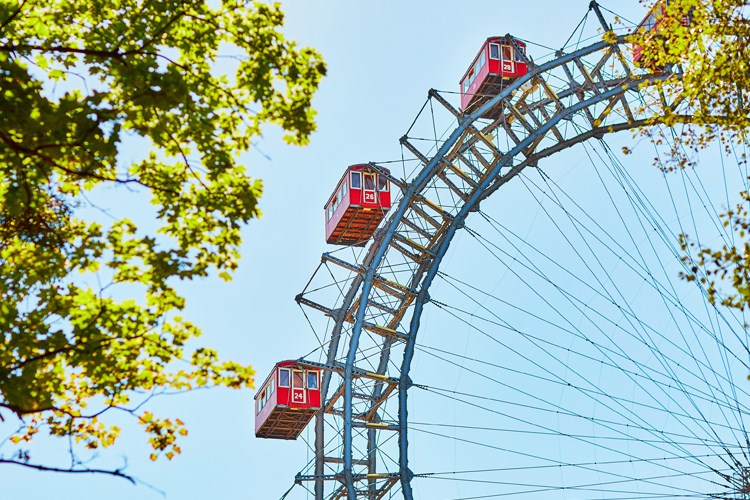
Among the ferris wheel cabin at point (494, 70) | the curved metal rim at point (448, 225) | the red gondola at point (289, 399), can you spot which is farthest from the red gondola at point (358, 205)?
the red gondola at point (289, 399)

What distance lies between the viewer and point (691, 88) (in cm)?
1839

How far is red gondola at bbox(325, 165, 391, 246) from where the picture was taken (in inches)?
1519

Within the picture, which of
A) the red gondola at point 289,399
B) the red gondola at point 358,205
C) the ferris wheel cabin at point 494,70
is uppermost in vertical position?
the ferris wheel cabin at point 494,70

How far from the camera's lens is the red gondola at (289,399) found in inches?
1561

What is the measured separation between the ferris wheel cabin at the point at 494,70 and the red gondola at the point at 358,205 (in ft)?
12.5

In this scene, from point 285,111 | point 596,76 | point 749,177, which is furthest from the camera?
point 596,76

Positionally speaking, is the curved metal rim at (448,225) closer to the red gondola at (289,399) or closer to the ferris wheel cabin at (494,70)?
the ferris wheel cabin at (494,70)

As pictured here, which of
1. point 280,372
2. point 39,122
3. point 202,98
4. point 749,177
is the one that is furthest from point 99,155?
point 280,372

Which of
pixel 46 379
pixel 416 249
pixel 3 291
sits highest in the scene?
pixel 416 249

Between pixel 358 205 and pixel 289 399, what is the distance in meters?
6.83

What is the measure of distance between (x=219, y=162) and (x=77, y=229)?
1.78 m

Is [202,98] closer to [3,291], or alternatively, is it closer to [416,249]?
[3,291]

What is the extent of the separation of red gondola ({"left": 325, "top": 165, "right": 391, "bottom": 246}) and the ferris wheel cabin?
12.5ft

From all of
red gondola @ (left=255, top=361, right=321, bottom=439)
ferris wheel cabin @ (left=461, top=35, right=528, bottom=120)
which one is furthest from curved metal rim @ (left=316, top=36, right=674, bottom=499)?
red gondola @ (left=255, top=361, right=321, bottom=439)
